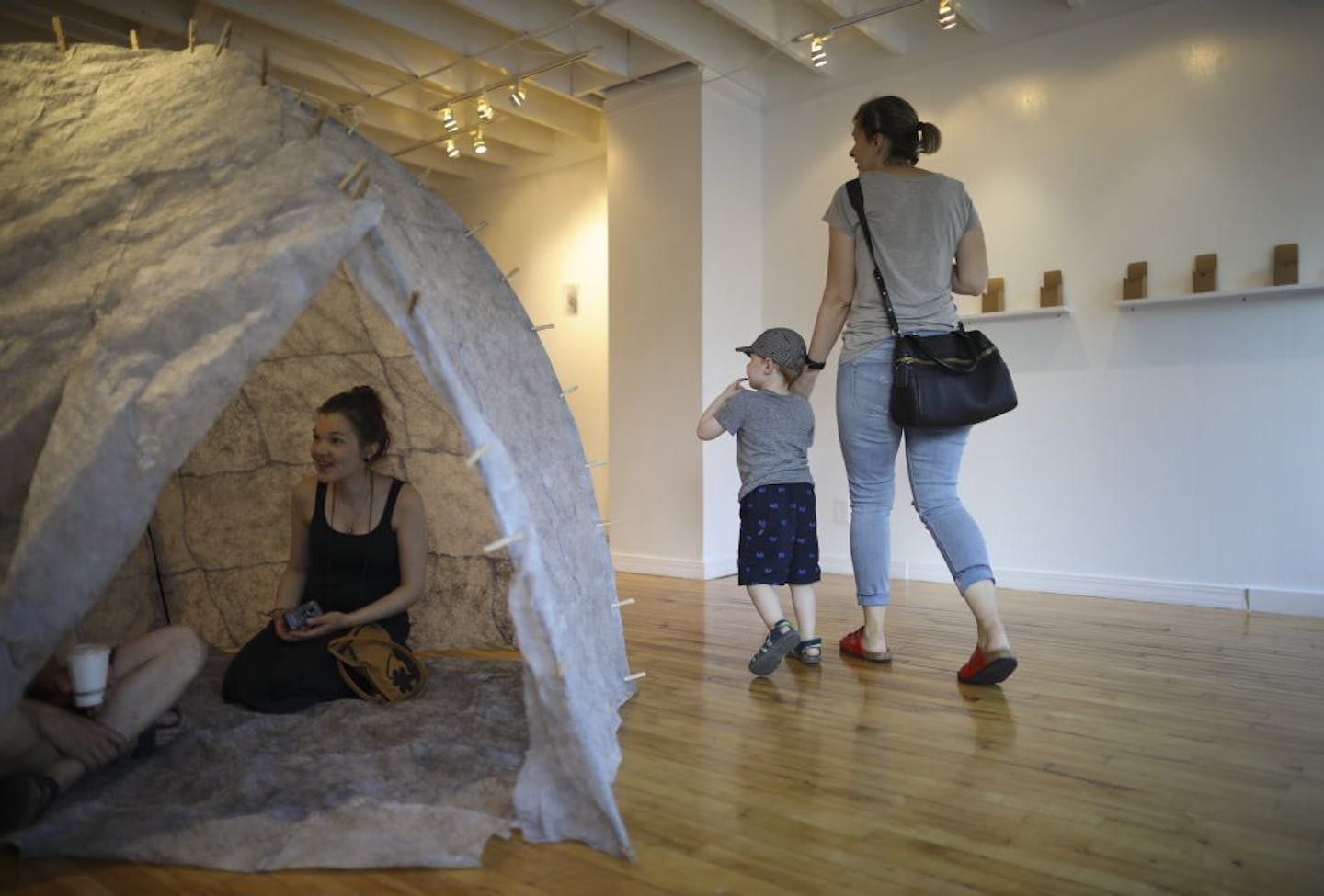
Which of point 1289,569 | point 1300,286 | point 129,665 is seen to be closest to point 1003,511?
point 1289,569

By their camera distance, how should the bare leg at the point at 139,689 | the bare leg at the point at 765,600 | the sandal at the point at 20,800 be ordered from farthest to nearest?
the bare leg at the point at 765,600 < the bare leg at the point at 139,689 < the sandal at the point at 20,800

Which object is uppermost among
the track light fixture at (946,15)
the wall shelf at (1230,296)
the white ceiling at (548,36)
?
the white ceiling at (548,36)

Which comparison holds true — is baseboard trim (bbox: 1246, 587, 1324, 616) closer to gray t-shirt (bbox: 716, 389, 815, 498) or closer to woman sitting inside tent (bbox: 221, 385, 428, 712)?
gray t-shirt (bbox: 716, 389, 815, 498)

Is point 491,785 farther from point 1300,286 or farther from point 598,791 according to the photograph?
point 1300,286

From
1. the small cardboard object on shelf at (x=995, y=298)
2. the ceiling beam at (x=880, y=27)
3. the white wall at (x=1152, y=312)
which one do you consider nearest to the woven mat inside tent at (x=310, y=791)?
the white wall at (x=1152, y=312)

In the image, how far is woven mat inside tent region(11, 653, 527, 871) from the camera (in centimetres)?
149

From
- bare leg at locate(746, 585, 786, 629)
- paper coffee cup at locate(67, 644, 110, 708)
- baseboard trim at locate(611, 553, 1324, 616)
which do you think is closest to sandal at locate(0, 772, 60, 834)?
paper coffee cup at locate(67, 644, 110, 708)

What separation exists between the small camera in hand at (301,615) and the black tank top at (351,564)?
13cm

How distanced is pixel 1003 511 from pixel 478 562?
93.3 inches

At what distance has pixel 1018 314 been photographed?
13.1 ft

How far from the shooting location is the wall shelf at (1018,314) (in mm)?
3875

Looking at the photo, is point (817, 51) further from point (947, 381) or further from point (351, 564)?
point (351, 564)

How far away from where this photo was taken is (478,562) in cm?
286

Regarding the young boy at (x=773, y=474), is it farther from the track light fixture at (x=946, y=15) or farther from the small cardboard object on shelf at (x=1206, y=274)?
the small cardboard object on shelf at (x=1206, y=274)
